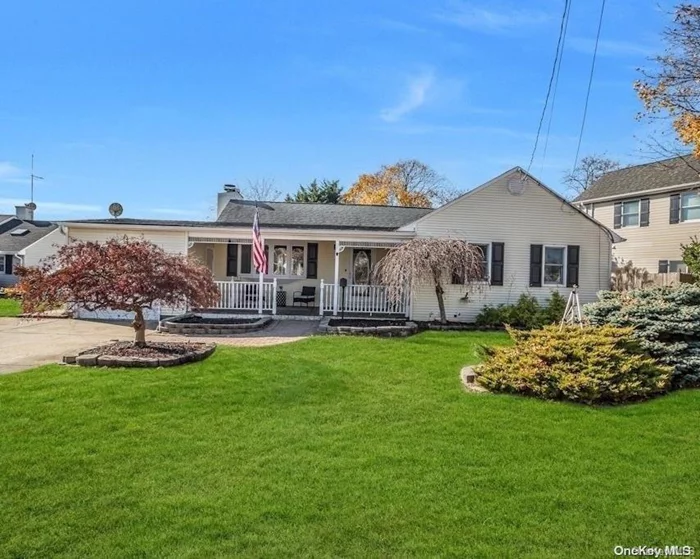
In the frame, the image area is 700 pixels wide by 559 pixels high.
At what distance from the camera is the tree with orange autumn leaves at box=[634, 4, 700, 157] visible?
11.3 meters

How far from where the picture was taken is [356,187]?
134ft

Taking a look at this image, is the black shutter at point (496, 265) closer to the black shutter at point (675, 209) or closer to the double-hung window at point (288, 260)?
the double-hung window at point (288, 260)

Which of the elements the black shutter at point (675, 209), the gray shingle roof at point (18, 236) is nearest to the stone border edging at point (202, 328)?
the black shutter at point (675, 209)

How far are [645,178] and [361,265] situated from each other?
14200 millimetres

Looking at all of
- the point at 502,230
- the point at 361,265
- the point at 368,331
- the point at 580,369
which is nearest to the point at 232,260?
the point at 361,265

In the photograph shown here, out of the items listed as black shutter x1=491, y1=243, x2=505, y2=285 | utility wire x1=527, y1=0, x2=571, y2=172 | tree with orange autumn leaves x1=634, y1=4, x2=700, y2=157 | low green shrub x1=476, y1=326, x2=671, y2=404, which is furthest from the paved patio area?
tree with orange autumn leaves x1=634, y1=4, x2=700, y2=157

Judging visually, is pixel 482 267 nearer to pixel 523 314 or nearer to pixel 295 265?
pixel 523 314

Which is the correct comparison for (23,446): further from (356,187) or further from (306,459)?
(356,187)

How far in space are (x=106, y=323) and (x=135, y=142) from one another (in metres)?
8.12

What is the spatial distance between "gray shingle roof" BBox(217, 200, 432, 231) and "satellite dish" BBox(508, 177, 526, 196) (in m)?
4.32

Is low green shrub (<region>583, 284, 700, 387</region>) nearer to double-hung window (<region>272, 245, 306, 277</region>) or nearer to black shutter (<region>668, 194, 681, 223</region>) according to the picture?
double-hung window (<region>272, 245, 306, 277</region>)

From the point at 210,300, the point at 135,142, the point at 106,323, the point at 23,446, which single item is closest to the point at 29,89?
the point at 135,142

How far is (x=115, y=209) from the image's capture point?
20656mm

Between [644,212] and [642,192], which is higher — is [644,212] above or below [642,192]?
below
